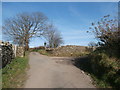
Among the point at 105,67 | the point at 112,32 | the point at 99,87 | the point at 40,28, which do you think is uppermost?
the point at 40,28

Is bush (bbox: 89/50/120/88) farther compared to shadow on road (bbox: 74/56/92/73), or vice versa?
shadow on road (bbox: 74/56/92/73)

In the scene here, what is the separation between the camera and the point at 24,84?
5.09 metres

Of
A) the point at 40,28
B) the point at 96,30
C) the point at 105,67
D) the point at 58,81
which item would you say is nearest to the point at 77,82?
the point at 58,81

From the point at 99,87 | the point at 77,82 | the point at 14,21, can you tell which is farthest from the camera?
the point at 14,21

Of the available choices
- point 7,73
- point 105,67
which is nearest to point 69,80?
point 105,67

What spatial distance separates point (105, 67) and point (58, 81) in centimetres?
238

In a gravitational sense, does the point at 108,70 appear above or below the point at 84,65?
above

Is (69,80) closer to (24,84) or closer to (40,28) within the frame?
(24,84)

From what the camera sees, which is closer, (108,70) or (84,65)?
(108,70)

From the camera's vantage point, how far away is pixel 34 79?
225 inches

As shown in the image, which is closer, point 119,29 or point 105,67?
point 105,67

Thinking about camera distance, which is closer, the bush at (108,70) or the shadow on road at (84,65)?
the bush at (108,70)

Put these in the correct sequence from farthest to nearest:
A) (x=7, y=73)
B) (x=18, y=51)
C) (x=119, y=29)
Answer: (x=18, y=51) < (x=119, y=29) < (x=7, y=73)

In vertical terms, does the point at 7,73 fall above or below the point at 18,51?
below
